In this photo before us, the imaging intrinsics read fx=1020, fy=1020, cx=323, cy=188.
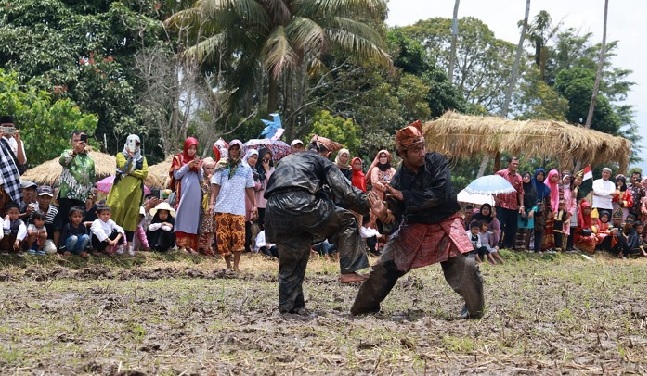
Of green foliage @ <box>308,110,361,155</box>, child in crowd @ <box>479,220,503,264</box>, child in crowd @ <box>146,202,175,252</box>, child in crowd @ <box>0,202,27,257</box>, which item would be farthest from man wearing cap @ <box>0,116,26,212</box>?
green foliage @ <box>308,110,361,155</box>

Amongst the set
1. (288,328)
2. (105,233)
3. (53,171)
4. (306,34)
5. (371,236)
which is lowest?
(288,328)

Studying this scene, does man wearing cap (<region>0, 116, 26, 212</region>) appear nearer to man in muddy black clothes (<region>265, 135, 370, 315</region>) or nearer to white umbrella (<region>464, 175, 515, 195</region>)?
man in muddy black clothes (<region>265, 135, 370, 315</region>)

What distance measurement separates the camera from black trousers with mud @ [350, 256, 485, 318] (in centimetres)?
809

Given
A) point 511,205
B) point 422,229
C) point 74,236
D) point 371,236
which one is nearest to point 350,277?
point 422,229

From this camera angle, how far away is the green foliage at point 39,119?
850 inches

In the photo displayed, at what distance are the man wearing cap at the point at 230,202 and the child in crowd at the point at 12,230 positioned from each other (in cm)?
230

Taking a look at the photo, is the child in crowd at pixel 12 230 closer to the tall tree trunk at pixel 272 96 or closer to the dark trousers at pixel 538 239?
the dark trousers at pixel 538 239

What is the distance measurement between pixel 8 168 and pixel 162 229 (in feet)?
9.26

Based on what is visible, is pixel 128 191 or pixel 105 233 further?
pixel 128 191

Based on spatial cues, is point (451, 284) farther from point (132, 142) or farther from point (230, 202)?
point (132, 142)

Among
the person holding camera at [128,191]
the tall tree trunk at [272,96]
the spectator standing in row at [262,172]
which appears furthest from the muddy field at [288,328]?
the tall tree trunk at [272,96]

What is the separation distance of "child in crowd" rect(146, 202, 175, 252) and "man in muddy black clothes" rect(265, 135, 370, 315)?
5.83m

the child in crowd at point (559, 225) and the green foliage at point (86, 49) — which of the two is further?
the green foliage at point (86, 49)

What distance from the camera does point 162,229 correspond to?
1388cm
